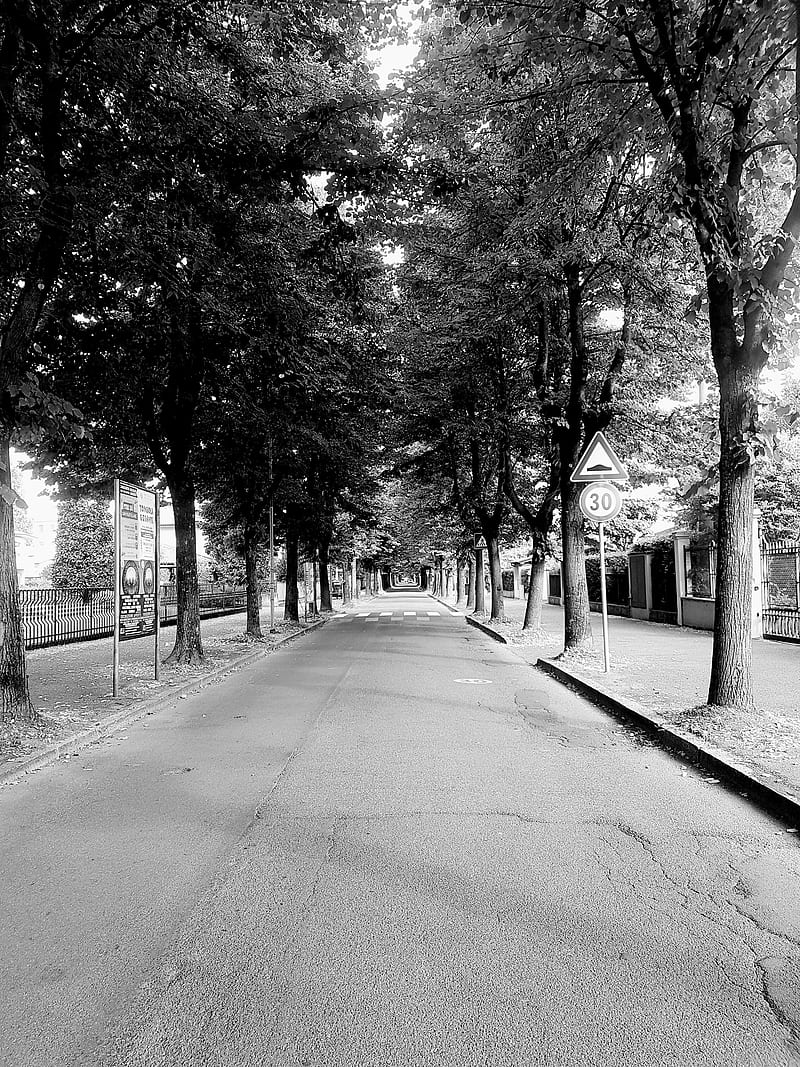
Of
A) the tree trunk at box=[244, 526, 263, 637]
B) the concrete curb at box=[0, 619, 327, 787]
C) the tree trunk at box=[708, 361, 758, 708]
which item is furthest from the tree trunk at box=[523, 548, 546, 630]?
the tree trunk at box=[708, 361, 758, 708]

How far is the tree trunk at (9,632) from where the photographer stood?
7.94 metres

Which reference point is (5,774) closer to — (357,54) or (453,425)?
(357,54)

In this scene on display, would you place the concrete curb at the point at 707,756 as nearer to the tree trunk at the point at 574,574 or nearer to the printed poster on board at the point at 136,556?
the tree trunk at the point at 574,574

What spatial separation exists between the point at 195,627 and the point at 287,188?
8229 mm

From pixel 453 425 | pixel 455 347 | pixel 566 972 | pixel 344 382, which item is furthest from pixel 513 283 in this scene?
pixel 566 972

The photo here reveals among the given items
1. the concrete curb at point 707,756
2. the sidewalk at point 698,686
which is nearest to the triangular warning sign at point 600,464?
the sidewalk at point 698,686

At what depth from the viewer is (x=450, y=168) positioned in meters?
9.42

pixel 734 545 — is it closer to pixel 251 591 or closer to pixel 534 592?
pixel 534 592

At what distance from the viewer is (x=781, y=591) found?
1706 cm

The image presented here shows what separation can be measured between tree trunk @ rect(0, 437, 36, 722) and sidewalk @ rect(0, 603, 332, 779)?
18cm

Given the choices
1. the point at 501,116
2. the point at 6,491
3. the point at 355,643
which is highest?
the point at 501,116

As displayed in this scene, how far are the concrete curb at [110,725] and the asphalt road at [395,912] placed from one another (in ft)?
0.88

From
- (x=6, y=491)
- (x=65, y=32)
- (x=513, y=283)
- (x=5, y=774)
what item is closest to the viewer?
(x=5, y=774)

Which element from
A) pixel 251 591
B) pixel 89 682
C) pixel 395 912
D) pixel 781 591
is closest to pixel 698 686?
pixel 395 912
